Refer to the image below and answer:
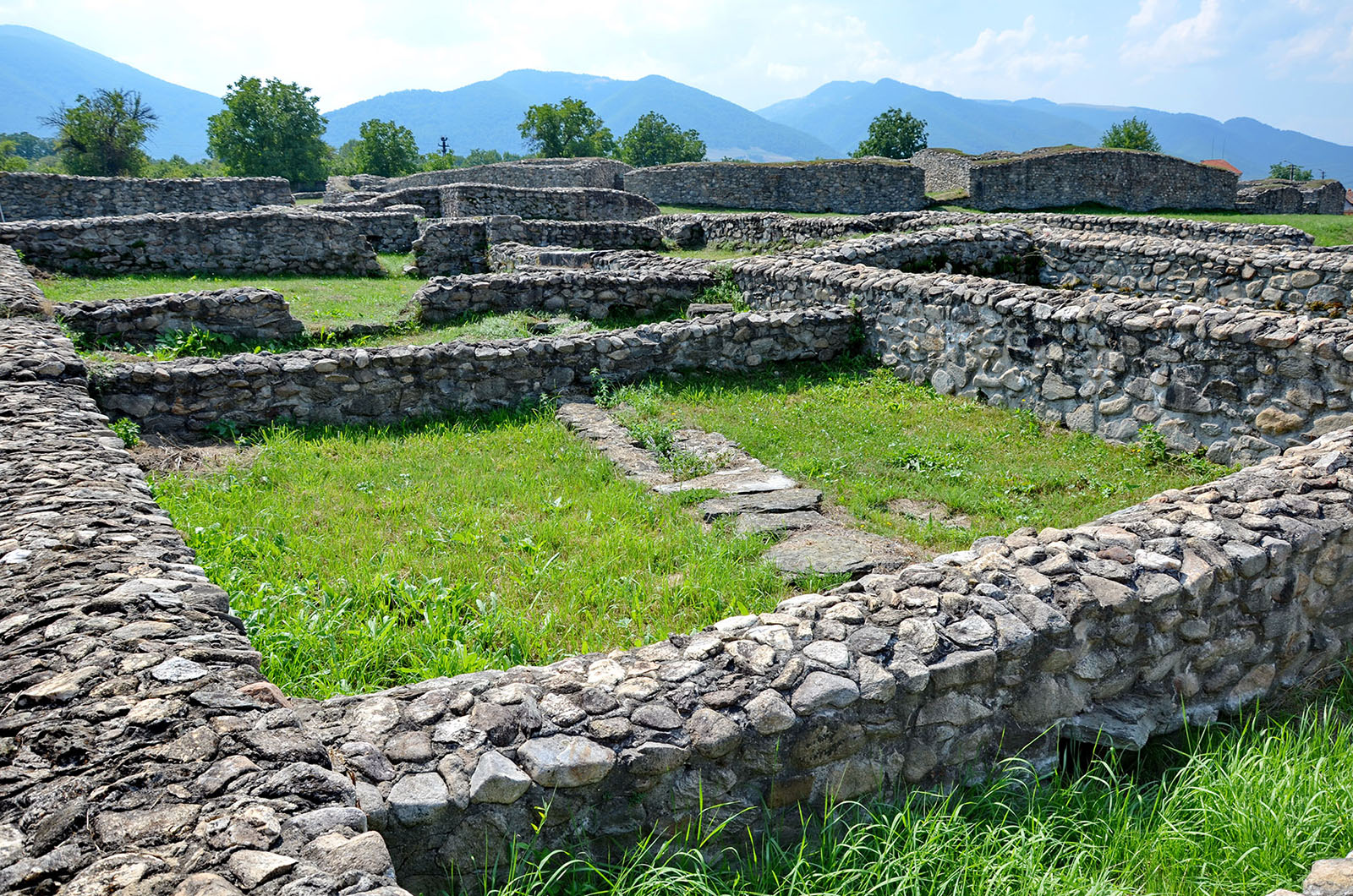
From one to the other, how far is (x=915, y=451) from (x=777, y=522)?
2159 mm

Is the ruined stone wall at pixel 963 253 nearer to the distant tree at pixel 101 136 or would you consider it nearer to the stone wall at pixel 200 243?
the stone wall at pixel 200 243

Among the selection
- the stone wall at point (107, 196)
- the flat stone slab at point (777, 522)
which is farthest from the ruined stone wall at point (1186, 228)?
the stone wall at point (107, 196)

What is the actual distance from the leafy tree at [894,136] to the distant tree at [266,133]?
42625mm

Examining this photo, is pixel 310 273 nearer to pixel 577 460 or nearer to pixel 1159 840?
pixel 577 460

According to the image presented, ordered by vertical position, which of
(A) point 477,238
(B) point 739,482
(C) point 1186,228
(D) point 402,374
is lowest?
(B) point 739,482

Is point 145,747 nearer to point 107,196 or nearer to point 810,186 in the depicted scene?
point 107,196

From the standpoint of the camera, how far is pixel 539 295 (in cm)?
1277

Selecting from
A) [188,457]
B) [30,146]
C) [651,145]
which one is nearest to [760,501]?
[188,457]

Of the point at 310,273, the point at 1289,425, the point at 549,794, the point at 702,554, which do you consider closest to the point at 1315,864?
the point at 549,794

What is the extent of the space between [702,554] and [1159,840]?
288 centimetres

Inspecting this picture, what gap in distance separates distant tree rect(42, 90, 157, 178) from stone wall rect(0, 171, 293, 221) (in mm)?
→ 34574

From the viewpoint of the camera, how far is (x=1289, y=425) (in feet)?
21.5

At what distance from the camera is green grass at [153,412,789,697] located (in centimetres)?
425

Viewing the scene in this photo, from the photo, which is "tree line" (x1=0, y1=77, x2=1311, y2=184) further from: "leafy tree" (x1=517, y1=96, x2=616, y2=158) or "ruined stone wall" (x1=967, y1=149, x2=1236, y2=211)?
"ruined stone wall" (x1=967, y1=149, x2=1236, y2=211)
